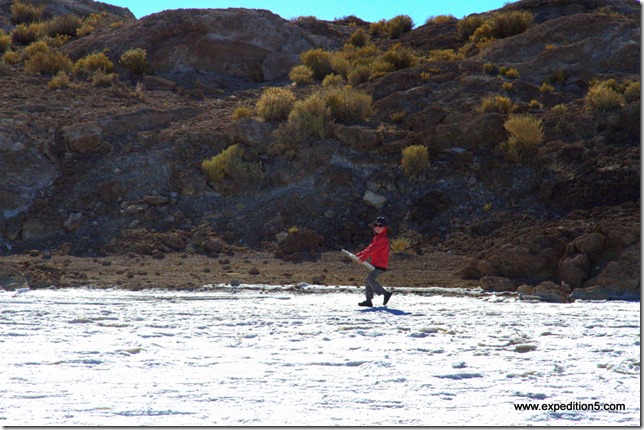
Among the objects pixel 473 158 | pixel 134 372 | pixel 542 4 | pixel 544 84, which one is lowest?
pixel 134 372

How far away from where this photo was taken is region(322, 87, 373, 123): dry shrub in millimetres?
20766

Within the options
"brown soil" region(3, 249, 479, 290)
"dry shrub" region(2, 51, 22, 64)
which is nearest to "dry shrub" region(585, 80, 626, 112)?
"brown soil" region(3, 249, 479, 290)

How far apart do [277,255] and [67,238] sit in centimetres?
472

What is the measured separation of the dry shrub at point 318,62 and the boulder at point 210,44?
37.1 inches

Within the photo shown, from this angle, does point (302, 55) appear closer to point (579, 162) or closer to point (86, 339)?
point (579, 162)

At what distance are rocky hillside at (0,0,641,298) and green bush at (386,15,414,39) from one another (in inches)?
243

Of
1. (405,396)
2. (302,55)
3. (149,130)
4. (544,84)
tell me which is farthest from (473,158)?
(405,396)

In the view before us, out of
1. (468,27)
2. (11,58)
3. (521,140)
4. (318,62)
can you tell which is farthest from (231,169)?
(468,27)

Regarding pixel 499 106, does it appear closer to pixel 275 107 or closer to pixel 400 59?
pixel 275 107

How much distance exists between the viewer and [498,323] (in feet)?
31.2

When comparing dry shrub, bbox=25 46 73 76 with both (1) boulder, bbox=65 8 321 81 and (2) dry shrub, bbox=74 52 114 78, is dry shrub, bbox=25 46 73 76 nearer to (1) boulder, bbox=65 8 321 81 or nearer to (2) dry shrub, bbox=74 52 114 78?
(2) dry shrub, bbox=74 52 114 78

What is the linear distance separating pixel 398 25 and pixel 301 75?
840cm

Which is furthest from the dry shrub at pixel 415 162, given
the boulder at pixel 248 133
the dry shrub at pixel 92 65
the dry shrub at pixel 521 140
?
the dry shrub at pixel 92 65

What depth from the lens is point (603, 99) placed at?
63.3 ft
